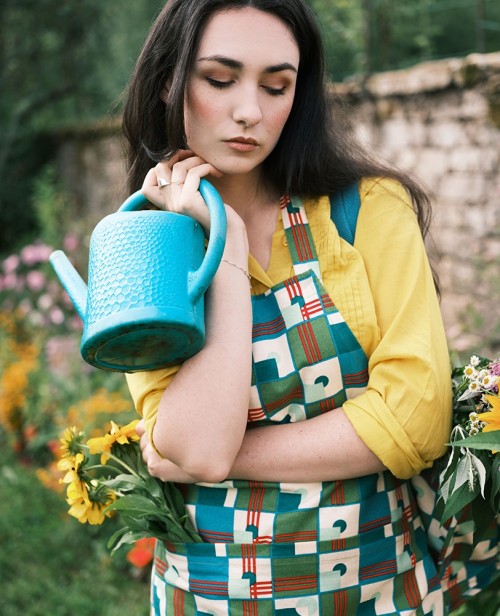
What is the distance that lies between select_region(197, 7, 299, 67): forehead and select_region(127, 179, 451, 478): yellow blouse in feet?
0.97

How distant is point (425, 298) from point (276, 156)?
0.43 meters

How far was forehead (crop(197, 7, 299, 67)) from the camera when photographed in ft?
4.34

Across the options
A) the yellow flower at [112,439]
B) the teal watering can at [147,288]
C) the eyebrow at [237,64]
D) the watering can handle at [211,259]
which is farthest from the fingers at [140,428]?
the eyebrow at [237,64]

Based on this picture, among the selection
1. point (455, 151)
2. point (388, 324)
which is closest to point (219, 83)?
point (388, 324)

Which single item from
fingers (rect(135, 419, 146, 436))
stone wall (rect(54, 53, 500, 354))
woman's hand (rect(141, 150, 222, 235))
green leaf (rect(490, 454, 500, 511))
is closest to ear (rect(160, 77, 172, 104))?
woman's hand (rect(141, 150, 222, 235))

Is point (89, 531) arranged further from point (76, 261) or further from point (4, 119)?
point (4, 119)

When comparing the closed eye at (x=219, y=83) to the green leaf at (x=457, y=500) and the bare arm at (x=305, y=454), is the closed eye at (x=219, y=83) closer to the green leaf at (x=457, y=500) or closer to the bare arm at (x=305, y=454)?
the bare arm at (x=305, y=454)

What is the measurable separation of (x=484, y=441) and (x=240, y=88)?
2.24ft

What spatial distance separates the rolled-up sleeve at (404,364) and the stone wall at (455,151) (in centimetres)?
200

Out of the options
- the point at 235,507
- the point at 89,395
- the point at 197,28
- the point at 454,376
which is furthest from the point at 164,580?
the point at 89,395

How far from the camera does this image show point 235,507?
1397 mm

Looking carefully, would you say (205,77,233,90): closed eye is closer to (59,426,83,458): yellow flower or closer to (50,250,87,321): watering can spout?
(50,250,87,321): watering can spout

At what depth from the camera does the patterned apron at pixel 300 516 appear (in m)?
1.36

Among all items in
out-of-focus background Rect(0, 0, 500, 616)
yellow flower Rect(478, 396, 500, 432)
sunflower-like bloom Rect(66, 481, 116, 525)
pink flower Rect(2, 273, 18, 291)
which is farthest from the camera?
pink flower Rect(2, 273, 18, 291)
